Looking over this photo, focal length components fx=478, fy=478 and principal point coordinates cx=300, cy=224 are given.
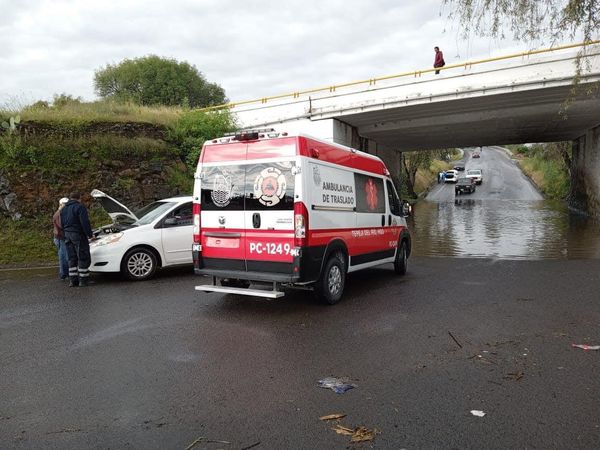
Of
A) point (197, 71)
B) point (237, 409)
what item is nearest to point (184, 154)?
point (237, 409)

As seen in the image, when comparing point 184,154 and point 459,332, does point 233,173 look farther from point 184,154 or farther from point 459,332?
point 184,154

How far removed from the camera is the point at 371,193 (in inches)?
344

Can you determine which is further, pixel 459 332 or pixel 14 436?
pixel 459 332

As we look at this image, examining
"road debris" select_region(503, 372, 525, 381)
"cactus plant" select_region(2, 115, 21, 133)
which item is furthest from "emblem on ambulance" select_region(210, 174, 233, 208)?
"cactus plant" select_region(2, 115, 21, 133)

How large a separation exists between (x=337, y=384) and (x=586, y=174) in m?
27.3

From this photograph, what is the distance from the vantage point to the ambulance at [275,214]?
260 inches

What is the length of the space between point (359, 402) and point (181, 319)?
10.9 ft

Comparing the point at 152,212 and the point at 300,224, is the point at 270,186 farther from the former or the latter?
the point at 152,212

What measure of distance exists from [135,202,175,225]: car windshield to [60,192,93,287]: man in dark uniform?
1.20 metres

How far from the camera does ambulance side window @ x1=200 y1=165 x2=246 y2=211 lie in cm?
706

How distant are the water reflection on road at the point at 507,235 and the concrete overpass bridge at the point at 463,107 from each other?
3.78 metres

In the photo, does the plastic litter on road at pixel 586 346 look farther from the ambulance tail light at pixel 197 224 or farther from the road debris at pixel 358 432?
the ambulance tail light at pixel 197 224

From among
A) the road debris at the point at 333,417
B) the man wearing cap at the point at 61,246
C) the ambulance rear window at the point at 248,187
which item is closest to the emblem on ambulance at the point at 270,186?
the ambulance rear window at the point at 248,187

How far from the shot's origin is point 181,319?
6.45m
